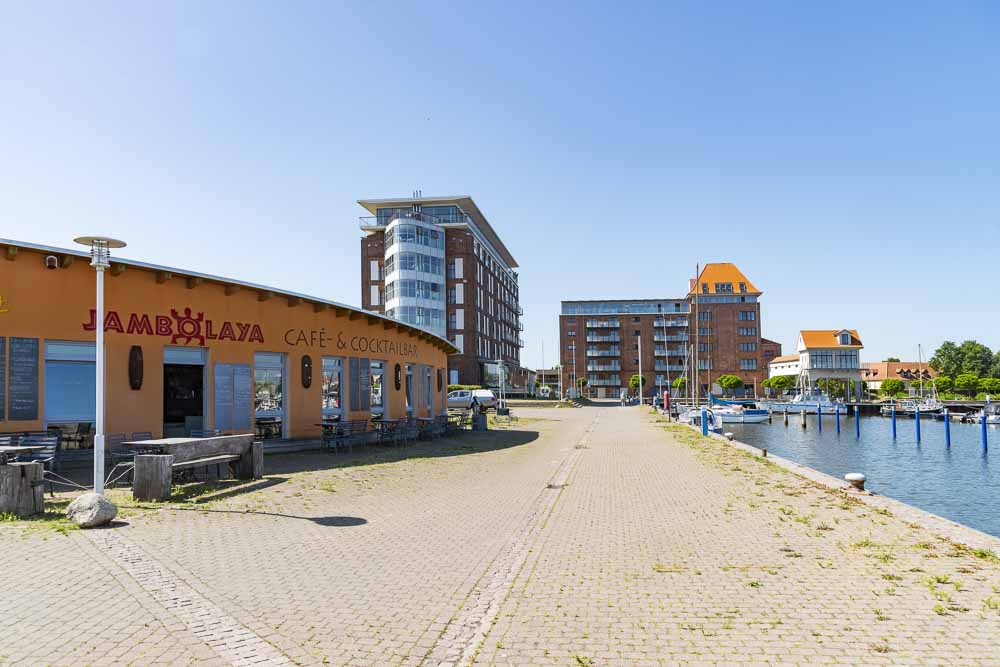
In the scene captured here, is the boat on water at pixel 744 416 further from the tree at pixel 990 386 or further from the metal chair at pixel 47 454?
the metal chair at pixel 47 454

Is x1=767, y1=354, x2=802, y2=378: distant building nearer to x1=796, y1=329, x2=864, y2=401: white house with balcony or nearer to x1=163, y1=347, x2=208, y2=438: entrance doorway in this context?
x1=796, y1=329, x2=864, y2=401: white house with balcony

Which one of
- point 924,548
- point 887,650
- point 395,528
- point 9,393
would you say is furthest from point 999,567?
point 9,393

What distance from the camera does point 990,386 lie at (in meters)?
87.3

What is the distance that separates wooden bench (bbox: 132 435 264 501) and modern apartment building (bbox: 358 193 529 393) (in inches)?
2178

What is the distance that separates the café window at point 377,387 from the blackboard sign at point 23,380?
11301 mm

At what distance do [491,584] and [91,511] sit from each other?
5.42 meters

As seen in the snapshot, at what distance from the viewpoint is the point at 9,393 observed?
13.4 m

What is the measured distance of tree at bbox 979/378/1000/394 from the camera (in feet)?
286

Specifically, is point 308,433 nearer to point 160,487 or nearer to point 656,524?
point 160,487

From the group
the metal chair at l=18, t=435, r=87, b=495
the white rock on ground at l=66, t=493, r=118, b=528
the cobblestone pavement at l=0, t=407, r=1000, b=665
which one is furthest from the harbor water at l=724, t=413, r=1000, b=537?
the metal chair at l=18, t=435, r=87, b=495

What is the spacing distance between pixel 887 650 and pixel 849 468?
84.5 ft

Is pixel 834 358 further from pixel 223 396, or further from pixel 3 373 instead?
pixel 3 373

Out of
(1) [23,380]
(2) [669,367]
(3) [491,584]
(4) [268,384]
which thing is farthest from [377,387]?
(2) [669,367]

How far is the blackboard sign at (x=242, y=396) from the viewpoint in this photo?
17891mm
